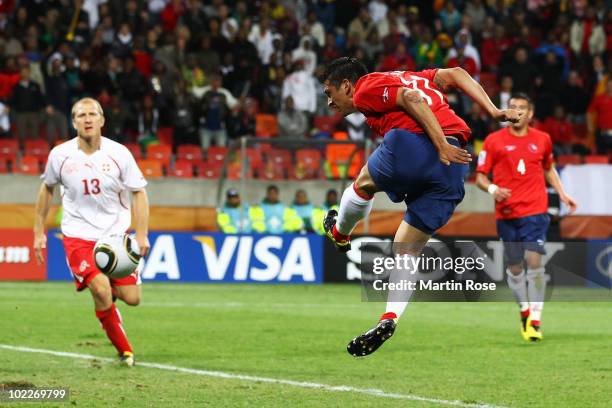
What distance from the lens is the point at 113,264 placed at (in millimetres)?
9570

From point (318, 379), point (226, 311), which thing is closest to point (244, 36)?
point (226, 311)

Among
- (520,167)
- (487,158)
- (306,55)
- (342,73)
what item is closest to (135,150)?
(306,55)

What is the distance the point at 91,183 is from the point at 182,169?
12095 millimetres

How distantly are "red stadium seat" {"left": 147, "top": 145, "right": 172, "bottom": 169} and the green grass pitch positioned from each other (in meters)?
5.00

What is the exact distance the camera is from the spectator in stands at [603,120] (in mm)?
23609

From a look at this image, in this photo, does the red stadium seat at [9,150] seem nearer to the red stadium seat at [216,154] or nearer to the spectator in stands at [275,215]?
the red stadium seat at [216,154]

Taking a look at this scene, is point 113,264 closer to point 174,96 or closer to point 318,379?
point 318,379

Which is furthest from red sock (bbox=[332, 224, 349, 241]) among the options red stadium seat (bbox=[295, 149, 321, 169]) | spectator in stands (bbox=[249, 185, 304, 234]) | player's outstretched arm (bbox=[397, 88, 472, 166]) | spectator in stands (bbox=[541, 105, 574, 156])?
spectator in stands (bbox=[541, 105, 574, 156])

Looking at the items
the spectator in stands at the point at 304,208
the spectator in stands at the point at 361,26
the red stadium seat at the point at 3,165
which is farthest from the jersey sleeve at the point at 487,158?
the spectator in stands at the point at 361,26

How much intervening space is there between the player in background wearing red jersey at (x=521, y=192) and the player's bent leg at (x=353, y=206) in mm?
3788

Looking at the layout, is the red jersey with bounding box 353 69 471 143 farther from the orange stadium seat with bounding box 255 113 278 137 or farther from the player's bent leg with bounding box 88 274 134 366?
the orange stadium seat with bounding box 255 113 278 137

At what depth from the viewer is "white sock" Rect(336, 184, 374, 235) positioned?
8.53 m

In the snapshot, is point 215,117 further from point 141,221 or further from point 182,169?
point 141,221

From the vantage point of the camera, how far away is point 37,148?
71.1 feet
